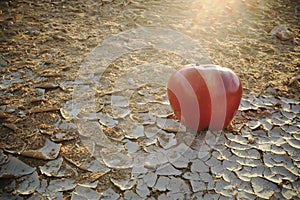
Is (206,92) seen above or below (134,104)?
above

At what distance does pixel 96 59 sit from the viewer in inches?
81.5

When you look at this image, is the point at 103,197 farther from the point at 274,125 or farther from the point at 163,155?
the point at 274,125

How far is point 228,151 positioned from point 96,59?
3.44 feet

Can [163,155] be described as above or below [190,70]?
below

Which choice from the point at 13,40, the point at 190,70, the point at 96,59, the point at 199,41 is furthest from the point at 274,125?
the point at 13,40

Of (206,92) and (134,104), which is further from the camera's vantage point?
(134,104)

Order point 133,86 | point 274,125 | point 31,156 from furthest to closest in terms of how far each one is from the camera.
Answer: point 133,86, point 274,125, point 31,156

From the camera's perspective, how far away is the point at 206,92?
4.63 ft

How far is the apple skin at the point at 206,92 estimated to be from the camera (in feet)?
4.61

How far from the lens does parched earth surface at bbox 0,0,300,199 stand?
1335mm

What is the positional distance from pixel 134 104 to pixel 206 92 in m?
0.46

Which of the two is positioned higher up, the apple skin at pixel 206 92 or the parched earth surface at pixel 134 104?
the apple skin at pixel 206 92

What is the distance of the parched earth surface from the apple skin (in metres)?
0.13

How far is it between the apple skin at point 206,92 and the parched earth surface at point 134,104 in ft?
0.42
